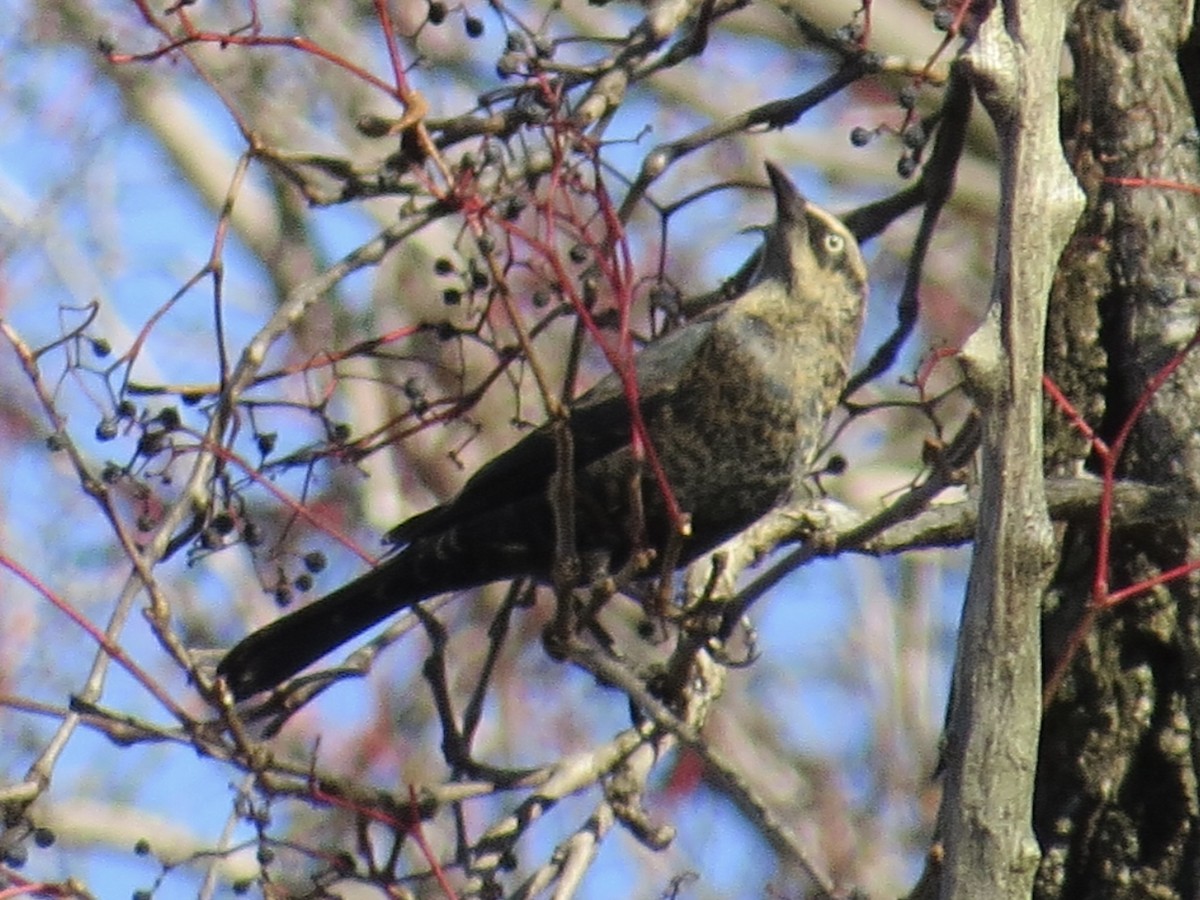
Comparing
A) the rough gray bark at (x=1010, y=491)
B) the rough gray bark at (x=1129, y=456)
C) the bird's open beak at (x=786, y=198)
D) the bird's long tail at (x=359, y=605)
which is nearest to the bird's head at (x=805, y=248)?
the bird's open beak at (x=786, y=198)

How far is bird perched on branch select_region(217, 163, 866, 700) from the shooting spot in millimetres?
3859

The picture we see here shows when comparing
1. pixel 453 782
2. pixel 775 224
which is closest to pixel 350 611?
pixel 453 782

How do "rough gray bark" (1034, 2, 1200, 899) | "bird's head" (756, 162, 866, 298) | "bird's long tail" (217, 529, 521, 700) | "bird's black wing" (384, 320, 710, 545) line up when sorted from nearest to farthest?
"rough gray bark" (1034, 2, 1200, 899)
"bird's long tail" (217, 529, 521, 700)
"bird's black wing" (384, 320, 710, 545)
"bird's head" (756, 162, 866, 298)

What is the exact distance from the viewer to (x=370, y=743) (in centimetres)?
843

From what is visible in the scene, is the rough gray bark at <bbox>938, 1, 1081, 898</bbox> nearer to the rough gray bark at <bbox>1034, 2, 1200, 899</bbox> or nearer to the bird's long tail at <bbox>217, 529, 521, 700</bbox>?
the rough gray bark at <bbox>1034, 2, 1200, 899</bbox>

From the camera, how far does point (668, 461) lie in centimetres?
391

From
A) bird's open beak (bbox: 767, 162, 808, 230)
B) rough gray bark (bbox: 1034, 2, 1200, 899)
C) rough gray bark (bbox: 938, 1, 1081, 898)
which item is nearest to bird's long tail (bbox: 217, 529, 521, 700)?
bird's open beak (bbox: 767, 162, 808, 230)

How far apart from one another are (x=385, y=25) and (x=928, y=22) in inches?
160

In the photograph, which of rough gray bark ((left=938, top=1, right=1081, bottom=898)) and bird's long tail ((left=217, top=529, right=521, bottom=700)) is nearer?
rough gray bark ((left=938, top=1, right=1081, bottom=898))

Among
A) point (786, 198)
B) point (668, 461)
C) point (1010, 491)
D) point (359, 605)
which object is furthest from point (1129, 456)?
point (359, 605)

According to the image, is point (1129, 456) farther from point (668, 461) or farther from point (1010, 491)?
point (1010, 491)

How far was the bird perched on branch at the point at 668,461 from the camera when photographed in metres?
3.86

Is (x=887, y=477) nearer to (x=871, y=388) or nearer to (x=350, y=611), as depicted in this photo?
(x=871, y=388)

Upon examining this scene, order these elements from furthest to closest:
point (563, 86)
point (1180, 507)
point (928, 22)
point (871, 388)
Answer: point (871, 388)
point (928, 22)
point (1180, 507)
point (563, 86)
